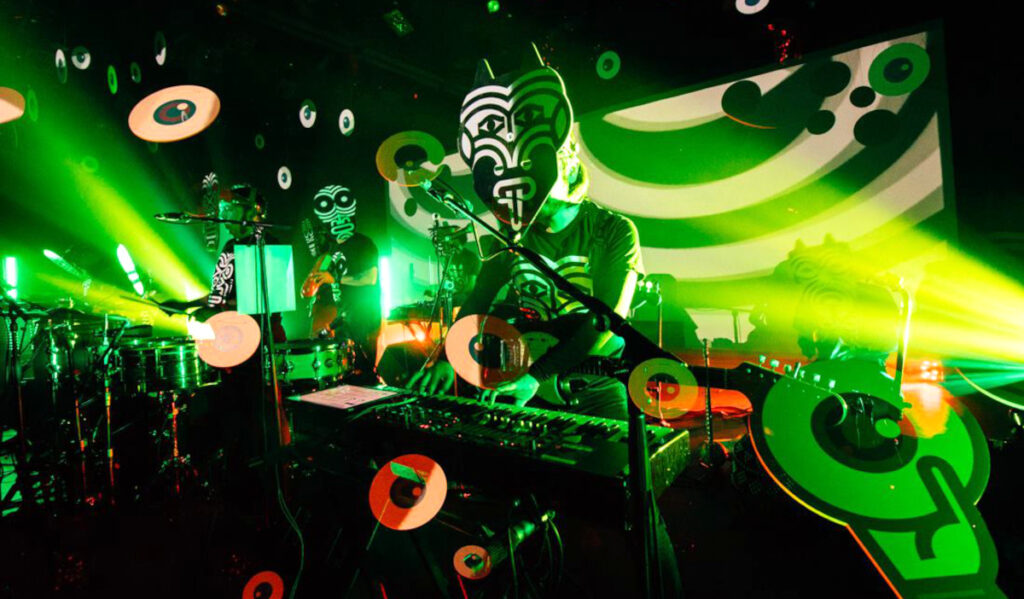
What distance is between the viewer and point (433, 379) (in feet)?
6.59

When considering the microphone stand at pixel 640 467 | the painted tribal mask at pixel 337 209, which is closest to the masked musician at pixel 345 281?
the painted tribal mask at pixel 337 209

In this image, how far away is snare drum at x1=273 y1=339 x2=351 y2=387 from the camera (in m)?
3.50

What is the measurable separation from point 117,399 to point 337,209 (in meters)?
3.79

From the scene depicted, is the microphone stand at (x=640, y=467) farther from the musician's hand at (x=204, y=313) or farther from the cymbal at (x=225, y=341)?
the musician's hand at (x=204, y=313)

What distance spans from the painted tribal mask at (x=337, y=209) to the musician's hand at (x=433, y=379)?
522cm

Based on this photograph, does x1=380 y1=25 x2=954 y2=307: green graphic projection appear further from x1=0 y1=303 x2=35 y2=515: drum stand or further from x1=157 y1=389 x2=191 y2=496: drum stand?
x1=0 y1=303 x2=35 y2=515: drum stand

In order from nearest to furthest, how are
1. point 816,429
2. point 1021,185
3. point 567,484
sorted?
1. point 567,484
2. point 816,429
3. point 1021,185

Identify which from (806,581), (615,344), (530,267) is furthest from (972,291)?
(530,267)

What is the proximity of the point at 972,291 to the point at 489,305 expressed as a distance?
3.26 m

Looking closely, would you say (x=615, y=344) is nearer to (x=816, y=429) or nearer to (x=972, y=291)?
(x=816, y=429)

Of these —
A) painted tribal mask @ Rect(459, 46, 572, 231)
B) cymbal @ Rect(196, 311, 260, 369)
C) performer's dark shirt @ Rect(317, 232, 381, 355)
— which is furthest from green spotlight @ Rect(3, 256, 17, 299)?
painted tribal mask @ Rect(459, 46, 572, 231)

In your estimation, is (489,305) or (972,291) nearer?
(489,305)

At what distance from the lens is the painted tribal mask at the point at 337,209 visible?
267 inches

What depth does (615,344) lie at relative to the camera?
2.08 m
